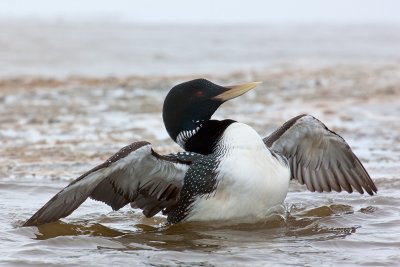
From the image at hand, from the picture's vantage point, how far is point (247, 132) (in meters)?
6.61

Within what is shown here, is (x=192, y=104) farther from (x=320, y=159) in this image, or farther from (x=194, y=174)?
(x=320, y=159)

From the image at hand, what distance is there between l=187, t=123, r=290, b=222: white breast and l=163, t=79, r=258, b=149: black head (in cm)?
39

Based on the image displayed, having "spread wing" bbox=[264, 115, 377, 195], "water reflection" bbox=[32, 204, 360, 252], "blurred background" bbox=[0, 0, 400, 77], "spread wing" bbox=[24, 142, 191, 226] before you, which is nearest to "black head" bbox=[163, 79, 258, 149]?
"spread wing" bbox=[24, 142, 191, 226]

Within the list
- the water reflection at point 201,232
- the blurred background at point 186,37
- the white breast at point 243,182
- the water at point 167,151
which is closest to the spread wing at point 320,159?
the water at point 167,151

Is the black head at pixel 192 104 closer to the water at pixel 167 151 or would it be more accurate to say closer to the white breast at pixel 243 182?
the white breast at pixel 243 182

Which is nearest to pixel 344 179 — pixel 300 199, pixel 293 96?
pixel 300 199

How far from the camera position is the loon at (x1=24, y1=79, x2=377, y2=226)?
6.45 meters

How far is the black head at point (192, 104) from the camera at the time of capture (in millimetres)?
6934

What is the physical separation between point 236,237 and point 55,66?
497 inches

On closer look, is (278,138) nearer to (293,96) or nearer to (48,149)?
(48,149)

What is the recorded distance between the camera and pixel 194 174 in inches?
261

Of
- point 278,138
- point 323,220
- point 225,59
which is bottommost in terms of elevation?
point 323,220

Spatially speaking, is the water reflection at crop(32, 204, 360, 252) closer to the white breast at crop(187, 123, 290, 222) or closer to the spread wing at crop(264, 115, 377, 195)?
the white breast at crop(187, 123, 290, 222)

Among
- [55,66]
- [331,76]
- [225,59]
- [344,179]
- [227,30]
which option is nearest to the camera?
[344,179]
